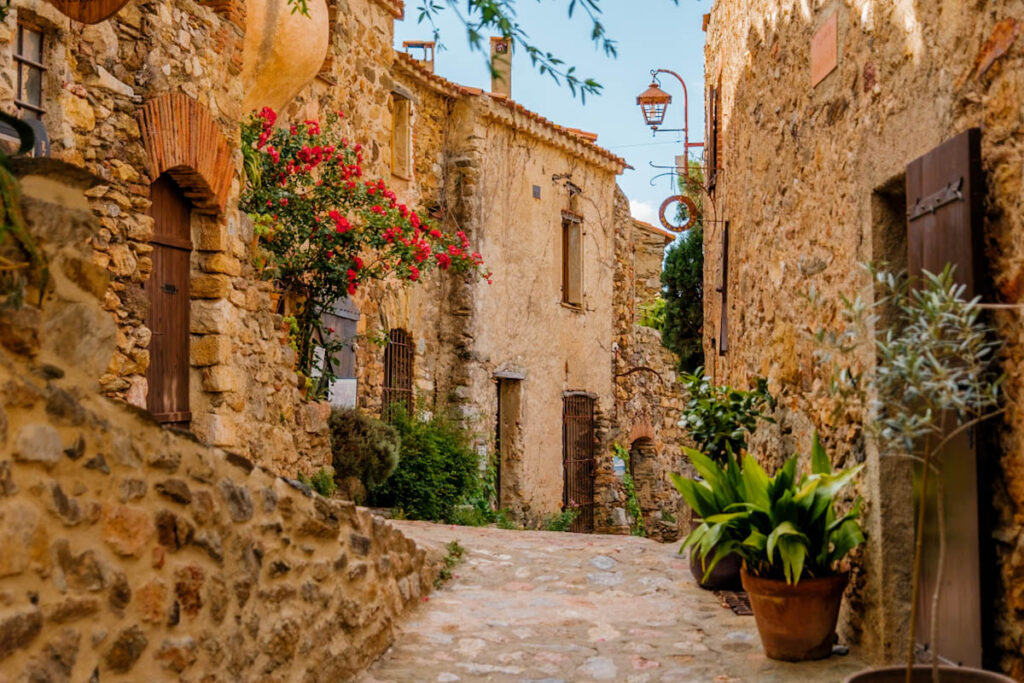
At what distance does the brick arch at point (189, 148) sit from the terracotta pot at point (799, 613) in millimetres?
4160

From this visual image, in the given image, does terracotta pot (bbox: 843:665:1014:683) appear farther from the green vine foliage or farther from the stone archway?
the stone archway

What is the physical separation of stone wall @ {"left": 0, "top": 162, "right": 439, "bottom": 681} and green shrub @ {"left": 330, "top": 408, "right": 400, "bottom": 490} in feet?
16.7

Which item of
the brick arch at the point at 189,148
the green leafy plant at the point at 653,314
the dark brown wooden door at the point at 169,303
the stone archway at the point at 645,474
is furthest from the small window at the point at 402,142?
the green leafy plant at the point at 653,314

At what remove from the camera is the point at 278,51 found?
7.94 metres

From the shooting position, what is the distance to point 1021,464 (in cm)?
316

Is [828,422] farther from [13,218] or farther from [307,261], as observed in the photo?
[307,261]

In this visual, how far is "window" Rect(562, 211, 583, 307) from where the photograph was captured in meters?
15.4

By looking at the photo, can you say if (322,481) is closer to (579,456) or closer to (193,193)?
(193,193)

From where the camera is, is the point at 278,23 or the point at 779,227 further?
the point at 278,23

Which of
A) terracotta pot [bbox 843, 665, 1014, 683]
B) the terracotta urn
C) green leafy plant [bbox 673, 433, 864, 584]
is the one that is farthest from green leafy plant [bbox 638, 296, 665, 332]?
terracotta pot [bbox 843, 665, 1014, 683]

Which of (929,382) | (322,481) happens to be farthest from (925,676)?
(322,481)

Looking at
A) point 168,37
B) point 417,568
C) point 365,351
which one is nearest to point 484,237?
point 365,351

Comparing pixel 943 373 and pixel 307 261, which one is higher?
pixel 307 261

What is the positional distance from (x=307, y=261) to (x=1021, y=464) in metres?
6.12
